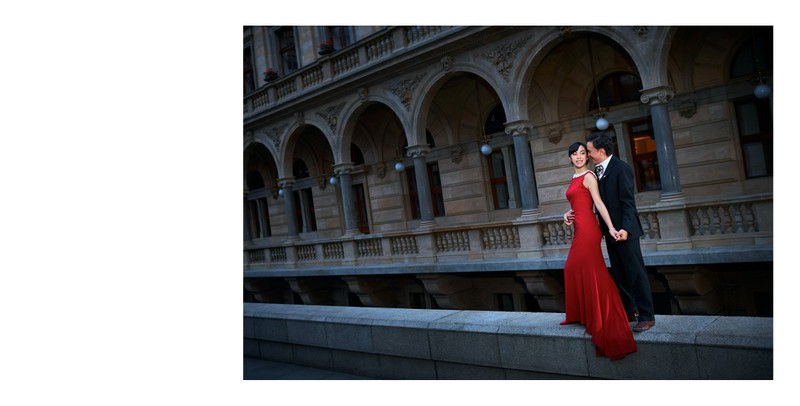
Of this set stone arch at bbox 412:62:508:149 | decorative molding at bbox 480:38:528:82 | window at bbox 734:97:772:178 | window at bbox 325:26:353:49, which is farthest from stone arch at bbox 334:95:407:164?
window at bbox 734:97:772:178

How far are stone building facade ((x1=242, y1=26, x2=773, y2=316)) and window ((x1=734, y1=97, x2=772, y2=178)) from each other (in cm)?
3

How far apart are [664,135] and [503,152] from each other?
190 inches

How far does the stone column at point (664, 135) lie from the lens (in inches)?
368

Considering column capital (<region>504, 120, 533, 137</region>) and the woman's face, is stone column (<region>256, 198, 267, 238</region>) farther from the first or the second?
the woman's face

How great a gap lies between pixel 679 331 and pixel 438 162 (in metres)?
11.2

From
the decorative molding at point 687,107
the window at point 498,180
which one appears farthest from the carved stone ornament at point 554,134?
the decorative molding at point 687,107

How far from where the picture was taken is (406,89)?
1323 centimetres

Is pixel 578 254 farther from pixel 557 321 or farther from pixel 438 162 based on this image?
pixel 438 162

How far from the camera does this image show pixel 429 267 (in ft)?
40.8

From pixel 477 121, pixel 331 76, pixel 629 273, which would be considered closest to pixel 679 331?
pixel 629 273

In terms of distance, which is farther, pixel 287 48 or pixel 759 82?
pixel 287 48

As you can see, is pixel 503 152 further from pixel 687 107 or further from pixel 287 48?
pixel 287 48

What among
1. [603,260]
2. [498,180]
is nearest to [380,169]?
[498,180]

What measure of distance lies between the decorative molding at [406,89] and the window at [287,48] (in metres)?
5.17
